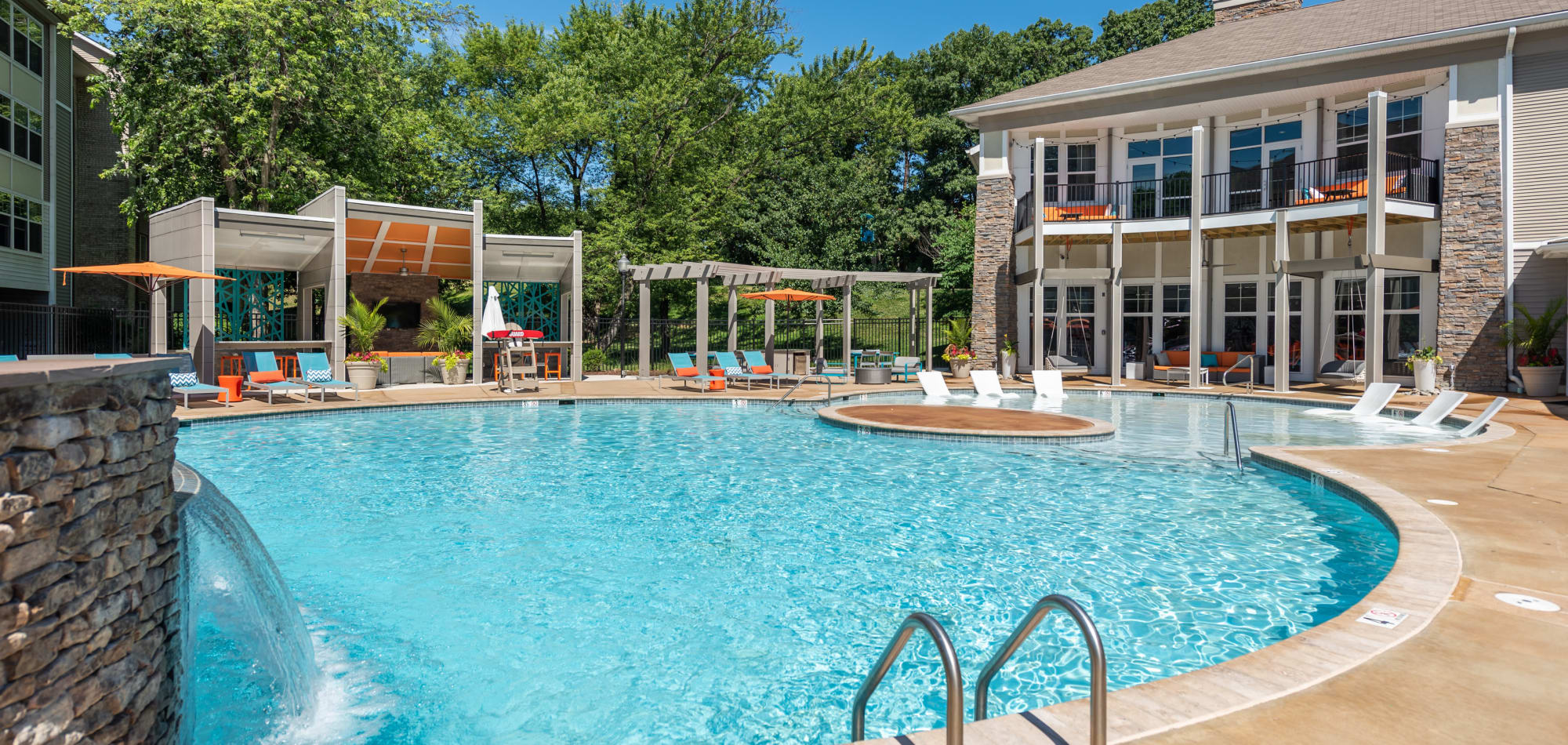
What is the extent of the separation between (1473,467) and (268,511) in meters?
11.2

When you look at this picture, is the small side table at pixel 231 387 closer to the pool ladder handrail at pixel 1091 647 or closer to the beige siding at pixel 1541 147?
the pool ladder handrail at pixel 1091 647

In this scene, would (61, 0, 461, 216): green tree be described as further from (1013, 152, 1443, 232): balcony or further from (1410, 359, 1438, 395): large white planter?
(1410, 359, 1438, 395): large white planter

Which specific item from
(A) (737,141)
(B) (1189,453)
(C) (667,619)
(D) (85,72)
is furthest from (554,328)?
(C) (667,619)

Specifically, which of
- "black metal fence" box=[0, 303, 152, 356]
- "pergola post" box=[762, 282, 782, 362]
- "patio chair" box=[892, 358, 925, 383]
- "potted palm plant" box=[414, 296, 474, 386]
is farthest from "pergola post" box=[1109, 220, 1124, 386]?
"black metal fence" box=[0, 303, 152, 356]

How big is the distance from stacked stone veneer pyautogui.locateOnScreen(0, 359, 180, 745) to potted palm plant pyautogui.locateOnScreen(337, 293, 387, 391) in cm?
1385

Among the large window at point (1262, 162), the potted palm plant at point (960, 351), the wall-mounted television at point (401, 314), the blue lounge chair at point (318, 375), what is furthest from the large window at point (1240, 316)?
the wall-mounted television at point (401, 314)

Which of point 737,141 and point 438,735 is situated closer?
point 438,735

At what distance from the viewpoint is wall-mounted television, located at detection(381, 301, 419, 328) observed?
23953mm

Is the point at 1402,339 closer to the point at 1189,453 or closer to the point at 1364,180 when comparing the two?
the point at 1364,180

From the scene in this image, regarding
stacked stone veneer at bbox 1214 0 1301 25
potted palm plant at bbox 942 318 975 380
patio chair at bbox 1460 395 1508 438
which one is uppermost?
stacked stone veneer at bbox 1214 0 1301 25

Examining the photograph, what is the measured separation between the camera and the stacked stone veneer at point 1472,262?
54.0ft

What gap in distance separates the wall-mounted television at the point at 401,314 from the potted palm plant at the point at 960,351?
1556 cm

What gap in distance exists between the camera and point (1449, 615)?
378cm

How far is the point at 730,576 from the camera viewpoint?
5895 millimetres
